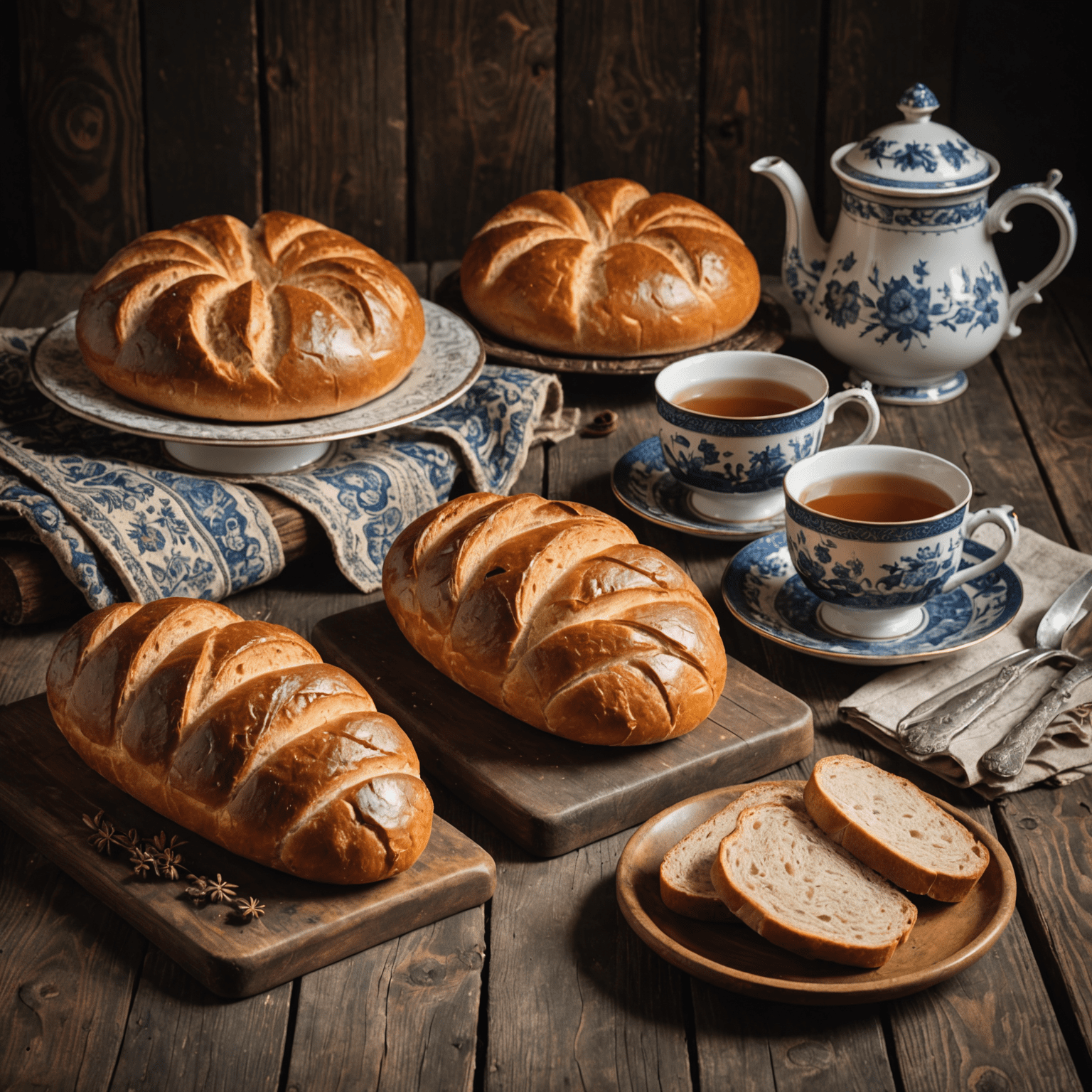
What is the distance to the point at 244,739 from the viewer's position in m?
1.32

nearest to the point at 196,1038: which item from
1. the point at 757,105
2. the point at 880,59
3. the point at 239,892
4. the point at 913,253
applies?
the point at 239,892

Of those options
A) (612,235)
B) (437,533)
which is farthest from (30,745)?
(612,235)

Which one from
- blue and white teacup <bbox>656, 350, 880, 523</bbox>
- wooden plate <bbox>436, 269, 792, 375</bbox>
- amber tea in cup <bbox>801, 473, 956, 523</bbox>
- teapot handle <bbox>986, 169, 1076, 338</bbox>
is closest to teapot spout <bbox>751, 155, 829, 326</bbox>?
wooden plate <bbox>436, 269, 792, 375</bbox>

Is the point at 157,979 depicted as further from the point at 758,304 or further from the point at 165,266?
the point at 758,304

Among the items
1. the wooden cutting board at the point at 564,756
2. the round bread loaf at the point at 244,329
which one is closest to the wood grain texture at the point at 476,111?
the round bread loaf at the point at 244,329

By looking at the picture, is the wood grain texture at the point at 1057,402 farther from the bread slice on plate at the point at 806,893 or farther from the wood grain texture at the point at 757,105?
the bread slice on plate at the point at 806,893

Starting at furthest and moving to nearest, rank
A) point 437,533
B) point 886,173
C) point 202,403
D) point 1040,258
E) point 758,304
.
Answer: point 1040,258
point 758,304
point 886,173
point 202,403
point 437,533

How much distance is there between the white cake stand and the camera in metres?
1.95

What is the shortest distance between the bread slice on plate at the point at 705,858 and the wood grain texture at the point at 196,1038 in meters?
0.40

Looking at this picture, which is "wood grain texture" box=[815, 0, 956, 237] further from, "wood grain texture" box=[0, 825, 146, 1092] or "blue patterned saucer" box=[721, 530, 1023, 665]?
"wood grain texture" box=[0, 825, 146, 1092]

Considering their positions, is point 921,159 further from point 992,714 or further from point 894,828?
point 894,828

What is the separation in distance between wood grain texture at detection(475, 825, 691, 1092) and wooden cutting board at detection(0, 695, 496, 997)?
7cm

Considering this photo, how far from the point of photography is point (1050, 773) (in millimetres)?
1538

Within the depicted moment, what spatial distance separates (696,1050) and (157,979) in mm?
529
